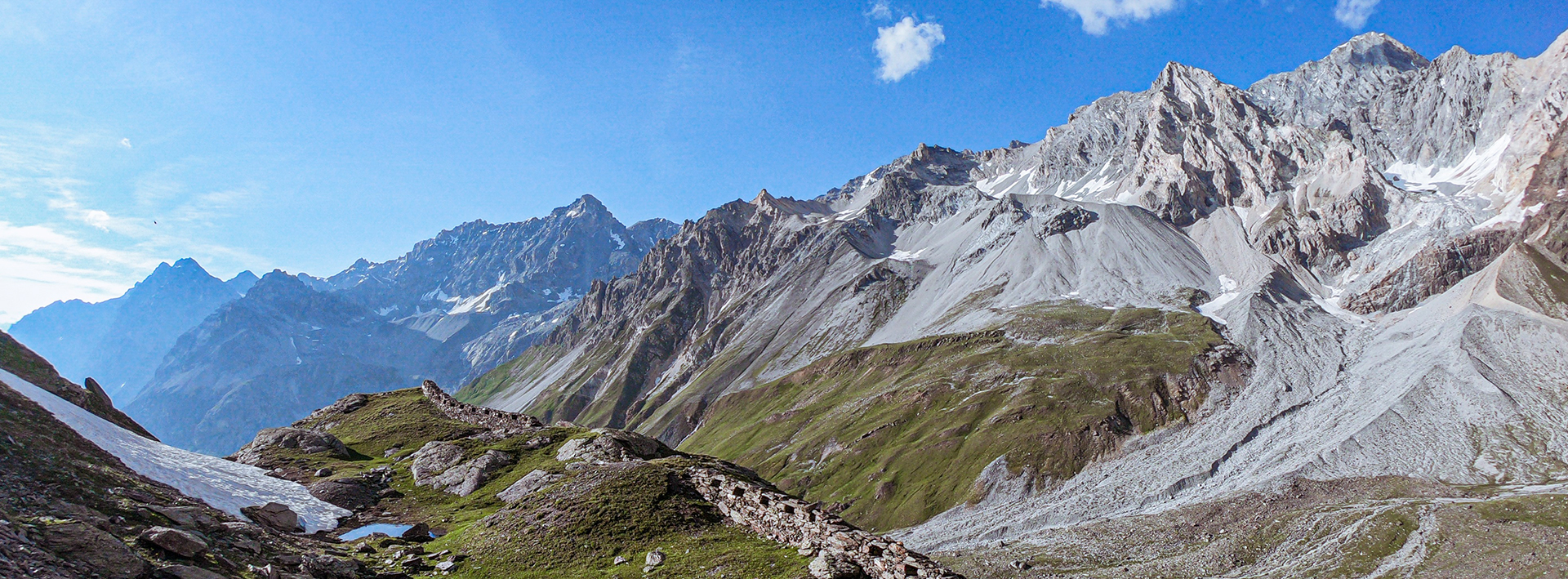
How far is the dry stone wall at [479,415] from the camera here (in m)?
63.4

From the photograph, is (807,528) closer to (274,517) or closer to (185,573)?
(185,573)

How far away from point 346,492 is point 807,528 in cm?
3231

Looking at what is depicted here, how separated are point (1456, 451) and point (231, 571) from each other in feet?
577

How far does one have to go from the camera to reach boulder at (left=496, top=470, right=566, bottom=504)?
39750mm

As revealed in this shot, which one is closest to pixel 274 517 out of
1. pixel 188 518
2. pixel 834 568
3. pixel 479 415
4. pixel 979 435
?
pixel 188 518

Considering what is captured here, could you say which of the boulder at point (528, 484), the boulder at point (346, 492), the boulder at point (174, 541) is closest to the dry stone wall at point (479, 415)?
the boulder at point (346, 492)

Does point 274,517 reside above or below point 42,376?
below

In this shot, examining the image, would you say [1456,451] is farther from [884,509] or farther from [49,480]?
[49,480]

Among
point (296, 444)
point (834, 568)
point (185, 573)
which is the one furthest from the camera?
point (296, 444)

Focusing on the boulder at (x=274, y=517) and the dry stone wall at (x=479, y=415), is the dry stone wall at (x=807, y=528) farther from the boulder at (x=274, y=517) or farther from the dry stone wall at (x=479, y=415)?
the dry stone wall at (x=479, y=415)

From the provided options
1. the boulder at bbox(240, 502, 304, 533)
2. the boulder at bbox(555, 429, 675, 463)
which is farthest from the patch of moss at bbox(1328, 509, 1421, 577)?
the boulder at bbox(240, 502, 304, 533)

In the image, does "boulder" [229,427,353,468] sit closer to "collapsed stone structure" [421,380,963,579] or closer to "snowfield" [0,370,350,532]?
"snowfield" [0,370,350,532]

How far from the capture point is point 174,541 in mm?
18938

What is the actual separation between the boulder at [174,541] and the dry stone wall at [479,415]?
41383 mm
